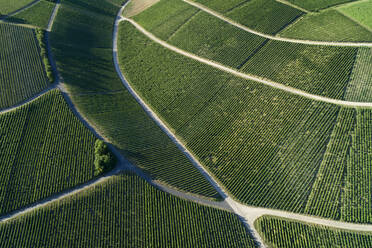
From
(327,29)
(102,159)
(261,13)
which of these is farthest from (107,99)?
(327,29)

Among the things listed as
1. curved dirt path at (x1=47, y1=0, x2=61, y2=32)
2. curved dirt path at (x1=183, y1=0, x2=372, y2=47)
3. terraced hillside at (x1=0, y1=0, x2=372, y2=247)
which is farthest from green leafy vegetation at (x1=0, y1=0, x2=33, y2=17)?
curved dirt path at (x1=183, y1=0, x2=372, y2=47)

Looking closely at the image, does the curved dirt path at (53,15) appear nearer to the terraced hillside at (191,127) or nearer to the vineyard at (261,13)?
the terraced hillside at (191,127)

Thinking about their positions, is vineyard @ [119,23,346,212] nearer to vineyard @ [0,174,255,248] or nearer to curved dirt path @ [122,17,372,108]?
curved dirt path @ [122,17,372,108]

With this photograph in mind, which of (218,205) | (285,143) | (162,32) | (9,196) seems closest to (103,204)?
(9,196)

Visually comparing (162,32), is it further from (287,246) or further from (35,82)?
(287,246)

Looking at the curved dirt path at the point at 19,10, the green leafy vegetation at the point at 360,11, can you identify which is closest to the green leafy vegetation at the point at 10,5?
the curved dirt path at the point at 19,10
